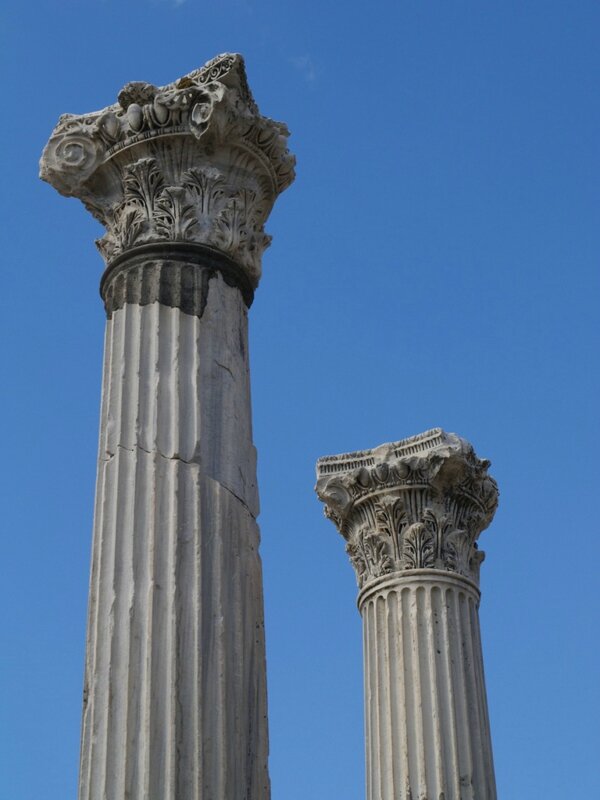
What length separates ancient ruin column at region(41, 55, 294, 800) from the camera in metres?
11.6

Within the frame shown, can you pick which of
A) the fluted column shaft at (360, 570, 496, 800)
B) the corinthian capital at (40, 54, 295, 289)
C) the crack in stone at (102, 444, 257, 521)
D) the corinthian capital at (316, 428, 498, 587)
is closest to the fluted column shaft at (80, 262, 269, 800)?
the crack in stone at (102, 444, 257, 521)

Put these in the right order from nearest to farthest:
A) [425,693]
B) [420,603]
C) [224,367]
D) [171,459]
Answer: [171,459] → [224,367] → [425,693] → [420,603]

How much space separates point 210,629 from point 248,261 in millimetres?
4036

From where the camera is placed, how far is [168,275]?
548 inches

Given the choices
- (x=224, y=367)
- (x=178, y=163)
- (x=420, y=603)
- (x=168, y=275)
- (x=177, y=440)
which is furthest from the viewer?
(x=420, y=603)

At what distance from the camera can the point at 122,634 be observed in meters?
12.0

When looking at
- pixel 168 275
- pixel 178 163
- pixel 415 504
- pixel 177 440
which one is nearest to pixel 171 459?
pixel 177 440

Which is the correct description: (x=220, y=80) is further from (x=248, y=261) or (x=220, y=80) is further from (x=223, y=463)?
(x=223, y=463)

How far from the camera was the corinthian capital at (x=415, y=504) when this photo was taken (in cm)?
2177

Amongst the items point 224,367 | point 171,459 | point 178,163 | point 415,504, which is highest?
point 415,504

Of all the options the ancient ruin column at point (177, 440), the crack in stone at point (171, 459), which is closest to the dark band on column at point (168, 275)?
the ancient ruin column at point (177, 440)

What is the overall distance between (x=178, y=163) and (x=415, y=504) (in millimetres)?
8742

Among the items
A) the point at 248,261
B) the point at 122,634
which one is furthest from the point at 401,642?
the point at 122,634

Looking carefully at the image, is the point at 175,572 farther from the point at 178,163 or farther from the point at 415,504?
the point at 415,504
